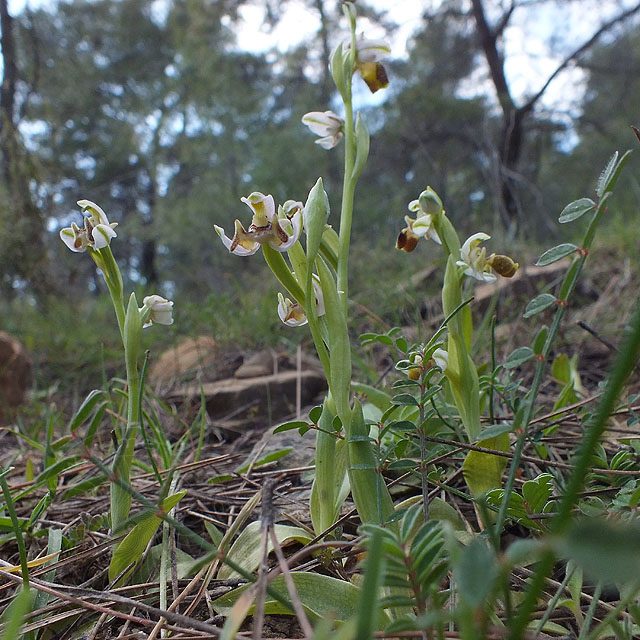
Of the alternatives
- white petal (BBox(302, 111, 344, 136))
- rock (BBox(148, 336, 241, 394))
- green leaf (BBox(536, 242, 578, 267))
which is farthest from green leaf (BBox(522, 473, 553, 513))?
rock (BBox(148, 336, 241, 394))

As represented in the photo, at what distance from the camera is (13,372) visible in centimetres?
227

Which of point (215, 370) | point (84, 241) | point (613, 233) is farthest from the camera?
point (613, 233)

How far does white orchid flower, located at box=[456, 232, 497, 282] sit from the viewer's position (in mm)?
856

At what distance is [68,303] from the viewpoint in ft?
13.0

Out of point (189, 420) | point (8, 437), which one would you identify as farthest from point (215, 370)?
point (8, 437)

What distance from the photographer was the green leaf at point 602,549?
0.20 meters

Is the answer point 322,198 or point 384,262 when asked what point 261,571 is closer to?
point 322,198

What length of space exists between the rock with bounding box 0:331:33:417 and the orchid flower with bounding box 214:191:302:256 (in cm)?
196

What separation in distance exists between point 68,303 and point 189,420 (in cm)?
286

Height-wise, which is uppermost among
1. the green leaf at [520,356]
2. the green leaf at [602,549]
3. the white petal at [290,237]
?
the white petal at [290,237]

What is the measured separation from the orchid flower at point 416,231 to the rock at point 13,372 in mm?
2004

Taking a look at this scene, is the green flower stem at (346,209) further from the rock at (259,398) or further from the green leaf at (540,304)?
the rock at (259,398)

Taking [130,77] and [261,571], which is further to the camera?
[130,77]

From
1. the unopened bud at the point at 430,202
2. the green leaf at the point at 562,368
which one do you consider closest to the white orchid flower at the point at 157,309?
the unopened bud at the point at 430,202
